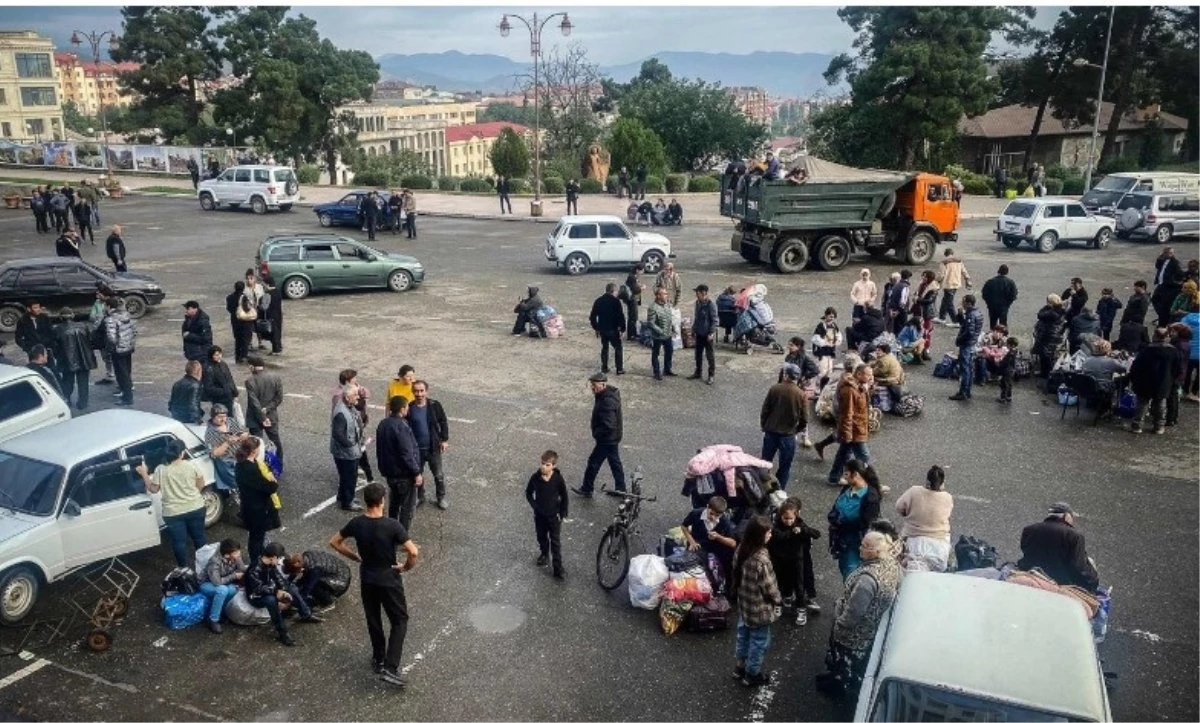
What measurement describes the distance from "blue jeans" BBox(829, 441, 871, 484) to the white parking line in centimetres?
808

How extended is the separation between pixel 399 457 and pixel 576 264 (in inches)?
613

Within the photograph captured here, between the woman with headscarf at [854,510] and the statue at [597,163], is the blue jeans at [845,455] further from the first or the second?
the statue at [597,163]

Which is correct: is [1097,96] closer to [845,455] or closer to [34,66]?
[845,455]

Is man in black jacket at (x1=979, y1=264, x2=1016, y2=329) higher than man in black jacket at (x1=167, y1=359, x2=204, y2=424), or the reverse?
man in black jacket at (x1=979, y1=264, x2=1016, y2=329)

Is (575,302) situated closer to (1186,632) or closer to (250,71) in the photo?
(1186,632)

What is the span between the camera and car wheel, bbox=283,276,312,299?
21.3m

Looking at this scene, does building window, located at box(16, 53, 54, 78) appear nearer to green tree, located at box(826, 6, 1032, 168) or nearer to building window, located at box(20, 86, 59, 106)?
building window, located at box(20, 86, 59, 106)

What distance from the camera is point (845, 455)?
424 inches

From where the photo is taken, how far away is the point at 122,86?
182 ft

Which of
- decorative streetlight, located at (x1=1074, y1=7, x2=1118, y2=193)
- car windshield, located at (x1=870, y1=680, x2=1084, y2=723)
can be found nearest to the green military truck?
decorative streetlight, located at (x1=1074, y1=7, x2=1118, y2=193)

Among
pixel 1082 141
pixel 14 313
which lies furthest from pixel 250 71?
pixel 1082 141

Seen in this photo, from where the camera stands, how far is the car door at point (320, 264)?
21.4m

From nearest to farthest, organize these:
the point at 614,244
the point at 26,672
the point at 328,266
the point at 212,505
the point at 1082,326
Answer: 1. the point at 26,672
2. the point at 212,505
3. the point at 1082,326
4. the point at 328,266
5. the point at 614,244

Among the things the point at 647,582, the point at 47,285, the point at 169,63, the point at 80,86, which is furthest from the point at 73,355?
the point at 80,86
